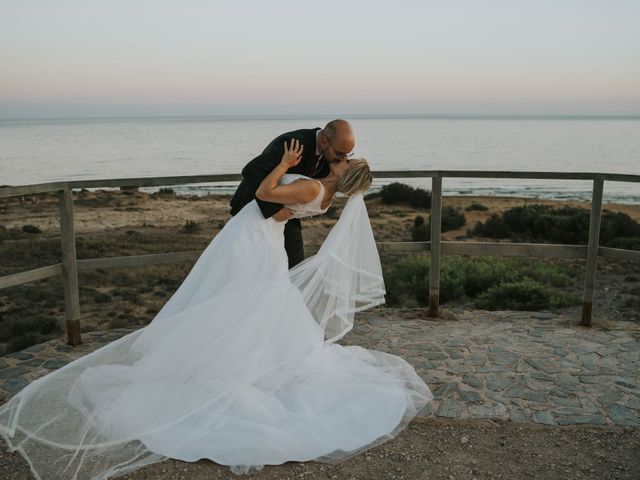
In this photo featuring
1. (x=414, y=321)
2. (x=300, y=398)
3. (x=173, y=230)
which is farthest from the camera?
(x=173, y=230)

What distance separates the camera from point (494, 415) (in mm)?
3547

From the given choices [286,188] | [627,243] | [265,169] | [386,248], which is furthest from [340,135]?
[627,243]

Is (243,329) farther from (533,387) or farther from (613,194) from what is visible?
(613,194)

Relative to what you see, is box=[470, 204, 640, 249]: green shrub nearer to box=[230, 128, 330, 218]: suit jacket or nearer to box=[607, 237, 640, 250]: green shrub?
box=[607, 237, 640, 250]: green shrub

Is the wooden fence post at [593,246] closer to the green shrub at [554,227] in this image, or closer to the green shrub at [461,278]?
the green shrub at [461,278]

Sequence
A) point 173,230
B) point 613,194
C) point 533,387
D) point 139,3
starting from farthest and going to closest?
point 613,194
point 139,3
point 173,230
point 533,387

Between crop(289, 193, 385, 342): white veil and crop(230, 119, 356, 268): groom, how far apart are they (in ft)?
1.18

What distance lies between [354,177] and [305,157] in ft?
1.33

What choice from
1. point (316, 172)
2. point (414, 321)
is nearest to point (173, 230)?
point (414, 321)

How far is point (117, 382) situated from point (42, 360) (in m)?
1.40

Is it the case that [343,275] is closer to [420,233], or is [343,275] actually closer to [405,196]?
[420,233]

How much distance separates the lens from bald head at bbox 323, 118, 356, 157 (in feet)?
12.0

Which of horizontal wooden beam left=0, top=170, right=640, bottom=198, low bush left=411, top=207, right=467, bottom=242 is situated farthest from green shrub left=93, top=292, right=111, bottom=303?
low bush left=411, top=207, right=467, bottom=242

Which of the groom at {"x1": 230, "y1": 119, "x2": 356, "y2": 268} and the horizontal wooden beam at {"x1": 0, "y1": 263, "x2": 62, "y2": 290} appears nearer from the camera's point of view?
the groom at {"x1": 230, "y1": 119, "x2": 356, "y2": 268}
